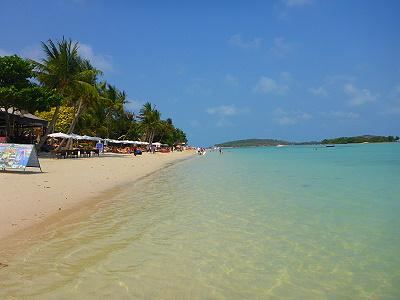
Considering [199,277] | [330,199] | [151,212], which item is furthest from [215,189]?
[199,277]

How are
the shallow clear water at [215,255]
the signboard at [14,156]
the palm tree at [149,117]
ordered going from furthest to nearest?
the palm tree at [149,117] → the signboard at [14,156] → the shallow clear water at [215,255]

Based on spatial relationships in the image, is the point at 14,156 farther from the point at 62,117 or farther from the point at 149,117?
the point at 149,117

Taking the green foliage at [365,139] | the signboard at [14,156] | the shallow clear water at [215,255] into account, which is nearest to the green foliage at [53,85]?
the signboard at [14,156]

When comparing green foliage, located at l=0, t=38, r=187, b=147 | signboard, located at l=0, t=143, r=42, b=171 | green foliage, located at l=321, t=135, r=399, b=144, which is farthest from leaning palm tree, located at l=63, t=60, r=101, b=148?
green foliage, located at l=321, t=135, r=399, b=144

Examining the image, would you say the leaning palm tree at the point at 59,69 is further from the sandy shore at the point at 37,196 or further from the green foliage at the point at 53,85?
the sandy shore at the point at 37,196

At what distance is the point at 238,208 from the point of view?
28.3ft

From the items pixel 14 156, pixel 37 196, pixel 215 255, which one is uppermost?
pixel 14 156

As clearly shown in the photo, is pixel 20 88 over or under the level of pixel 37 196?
over

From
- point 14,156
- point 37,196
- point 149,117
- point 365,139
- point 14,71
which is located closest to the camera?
point 37,196

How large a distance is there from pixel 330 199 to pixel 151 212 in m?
4.82

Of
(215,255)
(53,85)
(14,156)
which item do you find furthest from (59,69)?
(215,255)

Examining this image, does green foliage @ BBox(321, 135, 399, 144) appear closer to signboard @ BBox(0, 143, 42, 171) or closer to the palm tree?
the palm tree

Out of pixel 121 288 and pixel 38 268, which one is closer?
pixel 121 288

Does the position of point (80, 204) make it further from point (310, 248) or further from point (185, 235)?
point (310, 248)
